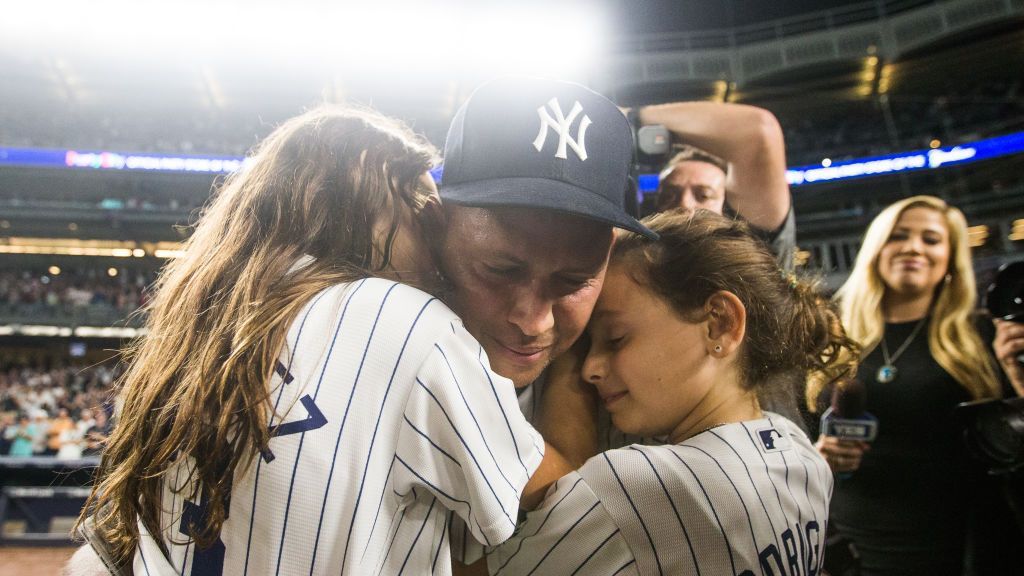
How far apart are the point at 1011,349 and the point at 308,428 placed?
121cm

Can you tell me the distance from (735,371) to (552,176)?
0.45m

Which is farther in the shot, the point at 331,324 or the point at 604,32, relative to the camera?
the point at 604,32

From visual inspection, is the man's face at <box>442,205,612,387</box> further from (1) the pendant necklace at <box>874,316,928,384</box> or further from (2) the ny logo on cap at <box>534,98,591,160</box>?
(1) the pendant necklace at <box>874,316,928,384</box>

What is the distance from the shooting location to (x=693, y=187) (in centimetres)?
104

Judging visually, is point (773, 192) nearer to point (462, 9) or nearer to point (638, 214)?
point (638, 214)

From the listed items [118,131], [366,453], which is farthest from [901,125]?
[118,131]

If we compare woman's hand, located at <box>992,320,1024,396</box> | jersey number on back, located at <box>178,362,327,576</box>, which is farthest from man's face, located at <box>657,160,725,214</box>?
jersey number on back, located at <box>178,362,327,576</box>

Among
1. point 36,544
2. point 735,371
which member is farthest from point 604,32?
point 36,544

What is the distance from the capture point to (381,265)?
760 millimetres

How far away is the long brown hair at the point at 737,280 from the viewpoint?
84 cm

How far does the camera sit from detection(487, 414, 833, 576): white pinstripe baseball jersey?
2.36 feet

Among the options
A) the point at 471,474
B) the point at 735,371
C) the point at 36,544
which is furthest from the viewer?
the point at 36,544

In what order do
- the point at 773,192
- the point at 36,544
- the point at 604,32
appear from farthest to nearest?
the point at 36,544 < the point at 604,32 < the point at 773,192

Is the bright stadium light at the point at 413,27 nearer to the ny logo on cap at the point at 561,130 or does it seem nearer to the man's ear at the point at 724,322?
the ny logo on cap at the point at 561,130
